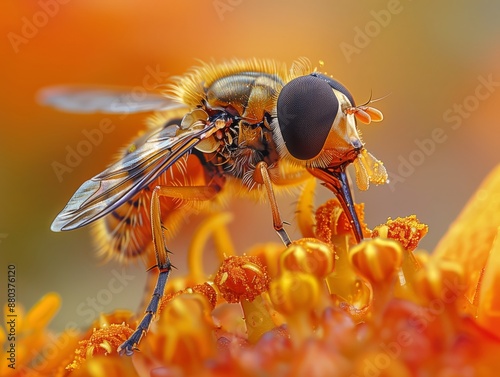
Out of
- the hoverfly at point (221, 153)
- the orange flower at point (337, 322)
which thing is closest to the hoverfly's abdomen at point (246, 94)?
the hoverfly at point (221, 153)

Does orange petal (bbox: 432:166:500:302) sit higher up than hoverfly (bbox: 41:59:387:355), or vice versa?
hoverfly (bbox: 41:59:387:355)

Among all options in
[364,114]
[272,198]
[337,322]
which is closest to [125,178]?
[272,198]

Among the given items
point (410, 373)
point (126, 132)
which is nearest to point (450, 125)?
point (126, 132)

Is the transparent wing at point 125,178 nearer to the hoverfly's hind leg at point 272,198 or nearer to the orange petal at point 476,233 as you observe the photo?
the hoverfly's hind leg at point 272,198

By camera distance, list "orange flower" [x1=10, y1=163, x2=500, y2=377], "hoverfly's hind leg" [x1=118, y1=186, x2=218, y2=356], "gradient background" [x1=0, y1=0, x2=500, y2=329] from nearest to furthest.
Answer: "orange flower" [x1=10, y1=163, x2=500, y2=377] < "hoverfly's hind leg" [x1=118, y1=186, x2=218, y2=356] < "gradient background" [x1=0, y1=0, x2=500, y2=329]

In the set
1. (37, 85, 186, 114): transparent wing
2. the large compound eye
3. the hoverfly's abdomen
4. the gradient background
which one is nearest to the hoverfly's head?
the large compound eye

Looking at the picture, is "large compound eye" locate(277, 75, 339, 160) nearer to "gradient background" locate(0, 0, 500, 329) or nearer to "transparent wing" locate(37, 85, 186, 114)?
"transparent wing" locate(37, 85, 186, 114)

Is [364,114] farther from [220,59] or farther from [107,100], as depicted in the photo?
[220,59]

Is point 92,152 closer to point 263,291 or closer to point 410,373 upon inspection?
point 263,291
